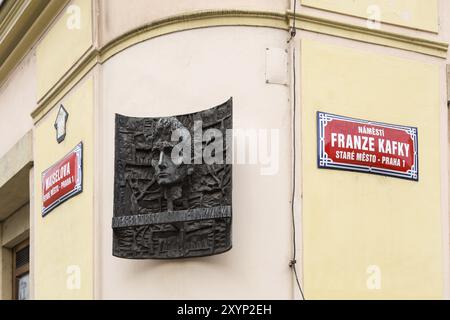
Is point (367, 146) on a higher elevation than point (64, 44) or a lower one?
lower

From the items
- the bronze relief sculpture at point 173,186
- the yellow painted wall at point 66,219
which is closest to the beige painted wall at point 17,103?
the yellow painted wall at point 66,219

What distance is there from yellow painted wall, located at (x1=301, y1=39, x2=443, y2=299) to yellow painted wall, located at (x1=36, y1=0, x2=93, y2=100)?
12.4ft

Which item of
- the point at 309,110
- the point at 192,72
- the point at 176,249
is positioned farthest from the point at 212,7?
the point at 176,249

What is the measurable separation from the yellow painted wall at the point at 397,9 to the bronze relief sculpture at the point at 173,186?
6.95 feet

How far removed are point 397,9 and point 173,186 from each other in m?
4.09

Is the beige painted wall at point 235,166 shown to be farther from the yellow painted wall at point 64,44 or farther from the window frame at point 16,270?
the window frame at point 16,270

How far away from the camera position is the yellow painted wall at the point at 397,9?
54.4 feet

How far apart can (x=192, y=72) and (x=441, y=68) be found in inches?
142

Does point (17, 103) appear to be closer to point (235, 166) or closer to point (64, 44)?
point (64, 44)

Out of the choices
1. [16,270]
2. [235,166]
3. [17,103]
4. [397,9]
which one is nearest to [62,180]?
[17,103]

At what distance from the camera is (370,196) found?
16219mm

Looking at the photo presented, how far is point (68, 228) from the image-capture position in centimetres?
1827

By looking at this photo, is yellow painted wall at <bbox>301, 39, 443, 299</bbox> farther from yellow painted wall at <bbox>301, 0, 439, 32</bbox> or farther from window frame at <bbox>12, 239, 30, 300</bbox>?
window frame at <bbox>12, 239, 30, 300</bbox>
